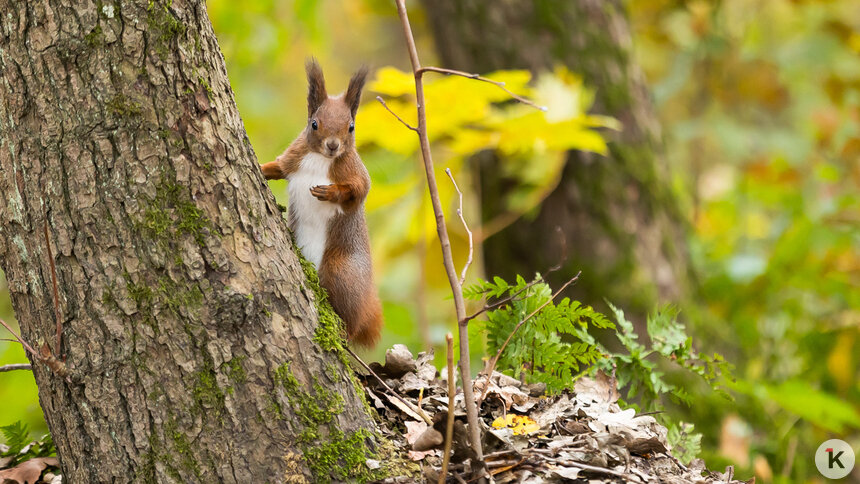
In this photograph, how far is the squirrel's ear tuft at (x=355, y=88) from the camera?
2454mm

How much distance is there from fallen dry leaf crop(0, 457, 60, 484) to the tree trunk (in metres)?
0.32

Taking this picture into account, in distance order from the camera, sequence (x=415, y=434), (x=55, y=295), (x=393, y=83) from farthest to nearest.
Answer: (x=393, y=83) → (x=415, y=434) → (x=55, y=295)

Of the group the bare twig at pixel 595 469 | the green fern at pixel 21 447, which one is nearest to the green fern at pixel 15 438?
the green fern at pixel 21 447

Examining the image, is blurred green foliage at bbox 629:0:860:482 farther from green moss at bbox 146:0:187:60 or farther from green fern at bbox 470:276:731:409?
green moss at bbox 146:0:187:60

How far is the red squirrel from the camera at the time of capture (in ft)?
7.84

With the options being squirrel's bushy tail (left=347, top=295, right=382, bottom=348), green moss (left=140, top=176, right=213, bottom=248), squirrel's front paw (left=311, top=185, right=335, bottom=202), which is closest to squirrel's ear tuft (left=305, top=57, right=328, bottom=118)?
squirrel's front paw (left=311, top=185, right=335, bottom=202)

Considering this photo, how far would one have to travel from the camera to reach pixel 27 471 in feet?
6.46

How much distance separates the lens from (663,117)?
378 inches

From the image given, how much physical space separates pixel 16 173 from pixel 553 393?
1.48m

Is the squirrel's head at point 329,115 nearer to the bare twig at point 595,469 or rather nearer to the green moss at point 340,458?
the green moss at point 340,458

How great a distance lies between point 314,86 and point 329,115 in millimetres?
105

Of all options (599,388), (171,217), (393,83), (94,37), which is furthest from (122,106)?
(393,83)

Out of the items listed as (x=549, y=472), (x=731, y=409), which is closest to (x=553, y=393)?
(x=549, y=472)

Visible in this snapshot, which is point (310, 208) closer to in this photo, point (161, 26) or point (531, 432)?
point (161, 26)
